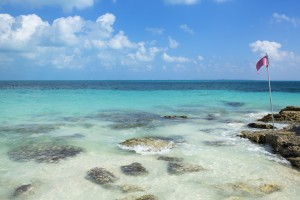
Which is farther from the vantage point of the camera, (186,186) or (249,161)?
(249,161)

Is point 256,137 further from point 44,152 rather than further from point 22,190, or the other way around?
point 22,190

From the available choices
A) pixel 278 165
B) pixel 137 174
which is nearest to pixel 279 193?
pixel 278 165

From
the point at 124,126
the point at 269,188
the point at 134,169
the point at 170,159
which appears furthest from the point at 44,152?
the point at 269,188

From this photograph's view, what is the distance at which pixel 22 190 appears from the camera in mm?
10820

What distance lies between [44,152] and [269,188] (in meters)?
10.5

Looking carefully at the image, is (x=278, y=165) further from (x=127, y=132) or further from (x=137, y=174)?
(x=127, y=132)

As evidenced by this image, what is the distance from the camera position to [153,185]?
11367mm

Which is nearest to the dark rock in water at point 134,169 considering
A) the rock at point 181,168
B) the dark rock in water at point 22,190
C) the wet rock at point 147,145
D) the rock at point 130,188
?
the rock at point 181,168

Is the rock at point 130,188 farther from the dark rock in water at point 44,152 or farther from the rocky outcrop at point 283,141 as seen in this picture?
the rocky outcrop at point 283,141

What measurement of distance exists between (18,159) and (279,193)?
11121 mm

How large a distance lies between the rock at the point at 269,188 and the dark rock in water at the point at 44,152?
8738mm

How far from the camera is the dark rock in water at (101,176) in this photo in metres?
11.7

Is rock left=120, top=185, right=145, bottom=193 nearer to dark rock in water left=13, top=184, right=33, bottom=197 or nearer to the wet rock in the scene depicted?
dark rock in water left=13, top=184, right=33, bottom=197

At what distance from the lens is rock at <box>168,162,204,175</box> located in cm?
1270
